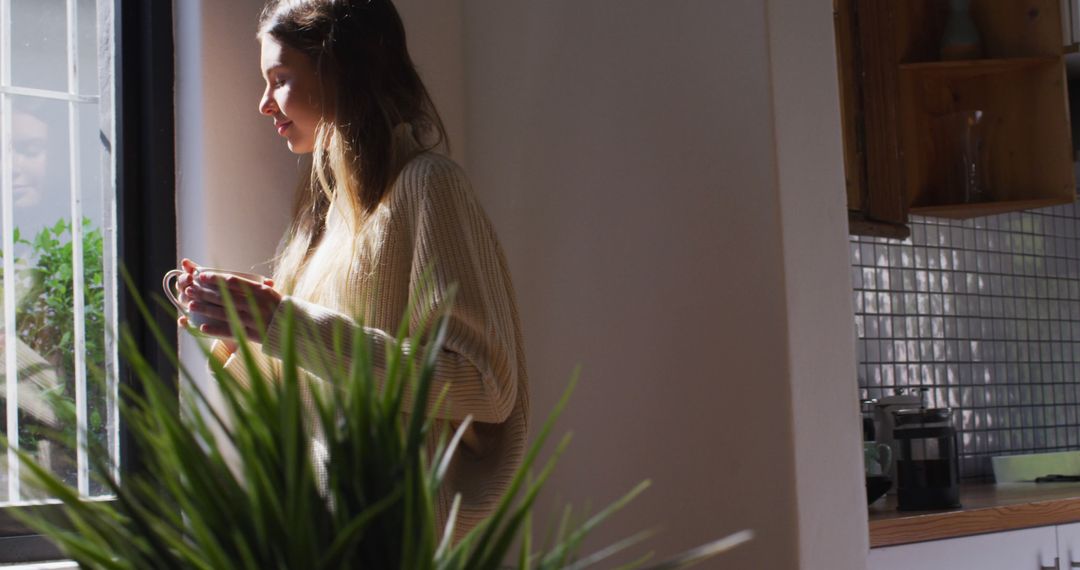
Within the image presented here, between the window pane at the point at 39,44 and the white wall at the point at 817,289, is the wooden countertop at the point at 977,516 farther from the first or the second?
the window pane at the point at 39,44

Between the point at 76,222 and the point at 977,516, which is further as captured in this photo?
the point at 977,516

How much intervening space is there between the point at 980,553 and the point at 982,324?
4.03 ft

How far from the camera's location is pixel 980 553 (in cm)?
217

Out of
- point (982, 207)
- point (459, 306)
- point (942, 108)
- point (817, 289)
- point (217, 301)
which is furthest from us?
point (942, 108)

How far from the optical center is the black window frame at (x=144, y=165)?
6.18ft

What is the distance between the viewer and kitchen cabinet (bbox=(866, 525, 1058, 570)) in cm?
200

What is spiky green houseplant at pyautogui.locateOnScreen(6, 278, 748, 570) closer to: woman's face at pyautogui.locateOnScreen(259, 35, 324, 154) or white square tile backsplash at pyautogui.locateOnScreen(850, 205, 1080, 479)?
woman's face at pyautogui.locateOnScreen(259, 35, 324, 154)

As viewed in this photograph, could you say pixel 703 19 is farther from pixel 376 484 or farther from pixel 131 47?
pixel 376 484

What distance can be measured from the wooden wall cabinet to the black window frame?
5.15 ft

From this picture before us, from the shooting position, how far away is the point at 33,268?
1.81 meters

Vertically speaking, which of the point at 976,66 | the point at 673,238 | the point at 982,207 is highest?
the point at 976,66

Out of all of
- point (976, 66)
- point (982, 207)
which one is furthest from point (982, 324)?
point (976, 66)

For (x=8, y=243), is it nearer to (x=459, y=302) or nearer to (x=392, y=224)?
(x=392, y=224)

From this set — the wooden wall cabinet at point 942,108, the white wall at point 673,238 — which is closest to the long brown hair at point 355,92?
the white wall at point 673,238
